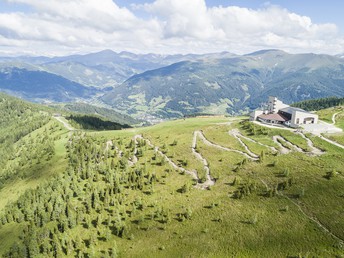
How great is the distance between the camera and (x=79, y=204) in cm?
9769

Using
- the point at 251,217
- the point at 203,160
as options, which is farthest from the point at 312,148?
the point at 251,217

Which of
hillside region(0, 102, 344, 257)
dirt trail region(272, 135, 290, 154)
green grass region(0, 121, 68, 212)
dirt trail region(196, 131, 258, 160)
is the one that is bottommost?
green grass region(0, 121, 68, 212)

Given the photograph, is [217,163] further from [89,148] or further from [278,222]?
[89,148]

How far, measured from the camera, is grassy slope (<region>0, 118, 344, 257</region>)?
63.4 metres

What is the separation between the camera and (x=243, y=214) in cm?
7388

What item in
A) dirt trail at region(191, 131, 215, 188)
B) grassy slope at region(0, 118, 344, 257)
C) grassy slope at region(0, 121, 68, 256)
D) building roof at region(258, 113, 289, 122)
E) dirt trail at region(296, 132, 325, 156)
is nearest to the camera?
grassy slope at region(0, 118, 344, 257)

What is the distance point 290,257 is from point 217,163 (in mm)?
47565

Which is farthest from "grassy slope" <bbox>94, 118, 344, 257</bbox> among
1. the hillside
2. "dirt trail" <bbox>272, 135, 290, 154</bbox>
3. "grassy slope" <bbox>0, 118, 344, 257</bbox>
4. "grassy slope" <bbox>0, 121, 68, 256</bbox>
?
"grassy slope" <bbox>0, 121, 68, 256</bbox>

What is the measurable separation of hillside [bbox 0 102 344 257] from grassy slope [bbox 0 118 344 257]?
26cm

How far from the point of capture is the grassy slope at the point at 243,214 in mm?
63375

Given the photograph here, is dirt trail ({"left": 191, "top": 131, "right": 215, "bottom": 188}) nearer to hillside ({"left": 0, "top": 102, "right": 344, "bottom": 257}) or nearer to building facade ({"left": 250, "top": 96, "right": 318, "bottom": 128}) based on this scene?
hillside ({"left": 0, "top": 102, "right": 344, "bottom": 257})

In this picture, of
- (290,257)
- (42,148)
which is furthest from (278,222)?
(42,148)

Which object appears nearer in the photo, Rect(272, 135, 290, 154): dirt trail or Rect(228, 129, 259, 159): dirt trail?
Rect(272, 135, 290, 154): dirt trail

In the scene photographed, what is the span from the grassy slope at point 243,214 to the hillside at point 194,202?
0.84 feet
